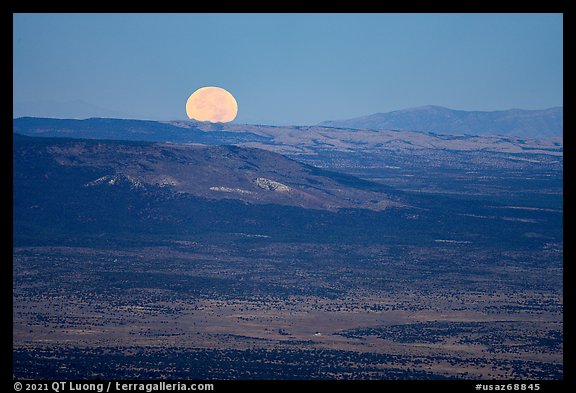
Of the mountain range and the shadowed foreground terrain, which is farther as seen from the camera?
the mountain range

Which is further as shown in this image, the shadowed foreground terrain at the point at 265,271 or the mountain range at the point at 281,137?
the mountain range at the point at 281,137

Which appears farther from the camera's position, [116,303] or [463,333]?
[116,303]

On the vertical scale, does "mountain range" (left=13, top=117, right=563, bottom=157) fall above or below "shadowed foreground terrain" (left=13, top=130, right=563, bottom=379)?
above

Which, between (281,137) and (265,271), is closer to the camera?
(265,271)

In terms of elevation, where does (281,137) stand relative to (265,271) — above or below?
above

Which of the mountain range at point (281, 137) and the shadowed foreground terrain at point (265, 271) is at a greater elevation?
the mountain range at point (281, 137)

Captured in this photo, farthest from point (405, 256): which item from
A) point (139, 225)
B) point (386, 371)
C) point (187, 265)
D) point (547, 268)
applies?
point (386, 371)
